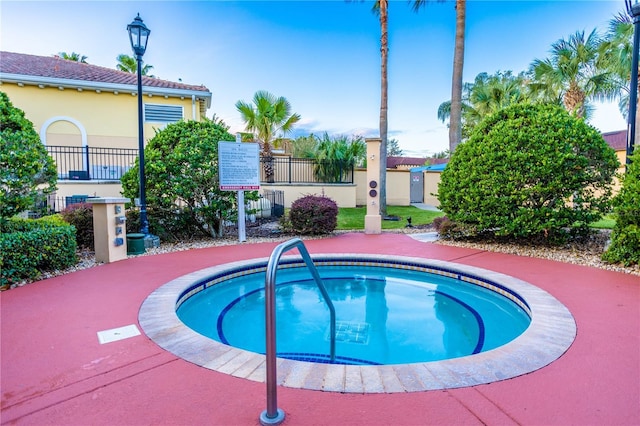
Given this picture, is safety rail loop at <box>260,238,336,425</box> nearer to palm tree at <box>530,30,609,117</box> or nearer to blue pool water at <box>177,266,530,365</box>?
blue pool water at <box>177,266,530,365</box>

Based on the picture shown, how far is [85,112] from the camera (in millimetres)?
13141

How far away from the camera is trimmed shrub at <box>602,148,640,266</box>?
19.0 ft

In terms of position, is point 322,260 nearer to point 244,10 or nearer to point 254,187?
point 254,187

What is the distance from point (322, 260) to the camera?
720 centimetres

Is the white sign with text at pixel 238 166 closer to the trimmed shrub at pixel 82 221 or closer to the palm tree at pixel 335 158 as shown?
the trimmed shrub at pixel 82 221

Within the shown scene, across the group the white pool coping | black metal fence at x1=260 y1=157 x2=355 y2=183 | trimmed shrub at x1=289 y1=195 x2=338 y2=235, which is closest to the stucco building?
black metal fence at x1=260 y1=157 x2=355 y2=183

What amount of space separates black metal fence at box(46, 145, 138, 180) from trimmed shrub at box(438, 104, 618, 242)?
11301mm

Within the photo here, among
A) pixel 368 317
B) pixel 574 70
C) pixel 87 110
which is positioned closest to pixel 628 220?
pixel 368 317

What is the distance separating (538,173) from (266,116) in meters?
13.3

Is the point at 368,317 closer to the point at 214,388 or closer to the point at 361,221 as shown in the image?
the point at 214,388

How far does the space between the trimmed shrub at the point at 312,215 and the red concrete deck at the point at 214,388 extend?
18.7 ft

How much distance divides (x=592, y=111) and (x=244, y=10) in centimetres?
2191

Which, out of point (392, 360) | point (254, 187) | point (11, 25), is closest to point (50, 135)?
point (11, 25)

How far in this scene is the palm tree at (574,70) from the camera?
611 inches
